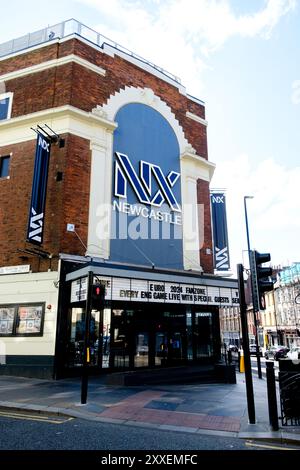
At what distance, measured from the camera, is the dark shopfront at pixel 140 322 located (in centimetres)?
1338

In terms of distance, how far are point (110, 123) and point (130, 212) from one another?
4.39 metres

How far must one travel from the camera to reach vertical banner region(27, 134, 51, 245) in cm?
1393

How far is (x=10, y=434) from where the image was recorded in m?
6.25

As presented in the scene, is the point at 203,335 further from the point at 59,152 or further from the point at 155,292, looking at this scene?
the point at 59,152

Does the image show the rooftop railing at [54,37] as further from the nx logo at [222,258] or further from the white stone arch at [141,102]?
the nx logo at [222,258]

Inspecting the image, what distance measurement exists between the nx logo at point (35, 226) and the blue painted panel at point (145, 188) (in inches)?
133

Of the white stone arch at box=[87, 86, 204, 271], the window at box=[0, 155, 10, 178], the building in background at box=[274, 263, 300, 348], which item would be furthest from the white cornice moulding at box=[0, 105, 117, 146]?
the building in background at box=[274, 263, 300, 348]

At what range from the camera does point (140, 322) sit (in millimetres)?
16047

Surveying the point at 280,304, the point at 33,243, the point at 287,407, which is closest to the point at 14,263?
the point at 33,243

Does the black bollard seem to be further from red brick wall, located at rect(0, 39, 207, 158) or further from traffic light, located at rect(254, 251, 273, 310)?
red brick wall, located at rect(0, 39, 207, 158)

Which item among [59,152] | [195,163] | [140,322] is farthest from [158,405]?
[195,163]

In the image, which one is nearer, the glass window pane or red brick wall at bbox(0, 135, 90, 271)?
red brick wall at bbox(0, 135, 90, 271)

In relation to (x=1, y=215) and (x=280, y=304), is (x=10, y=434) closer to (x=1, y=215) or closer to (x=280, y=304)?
(x=1, y=215)

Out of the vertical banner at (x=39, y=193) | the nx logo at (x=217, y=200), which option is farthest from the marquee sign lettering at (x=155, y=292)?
the nx logo at (x=217, y=200)
